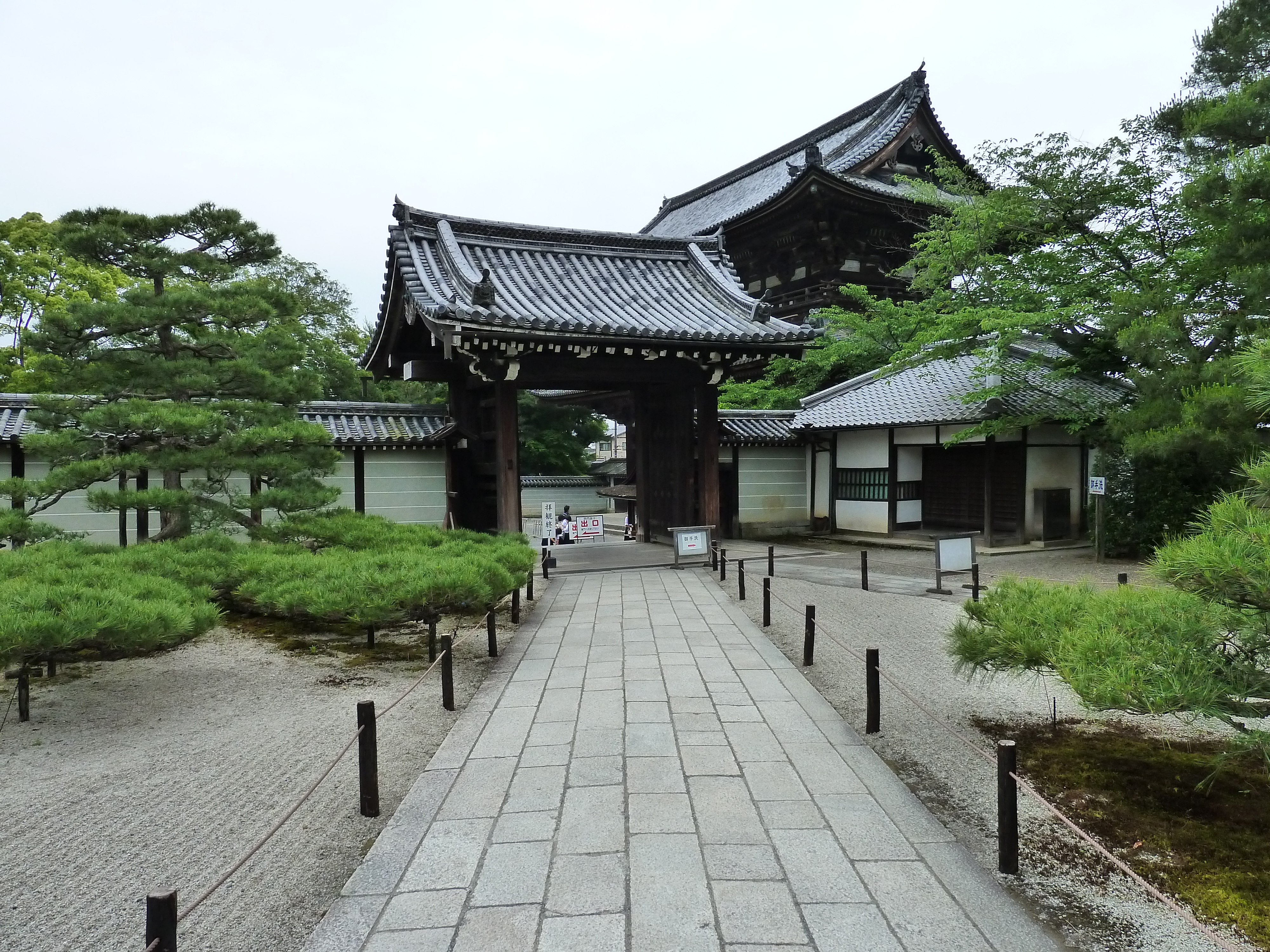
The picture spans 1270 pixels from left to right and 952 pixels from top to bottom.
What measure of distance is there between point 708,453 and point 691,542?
1736 mm

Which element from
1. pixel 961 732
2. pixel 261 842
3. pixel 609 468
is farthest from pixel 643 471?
pixel 609 468

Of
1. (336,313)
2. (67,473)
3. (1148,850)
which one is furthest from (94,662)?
(336,313)

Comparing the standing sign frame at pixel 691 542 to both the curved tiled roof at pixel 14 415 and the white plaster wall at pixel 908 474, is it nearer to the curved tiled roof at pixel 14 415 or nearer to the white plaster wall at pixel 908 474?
the white plaster wall at pixel 908 474

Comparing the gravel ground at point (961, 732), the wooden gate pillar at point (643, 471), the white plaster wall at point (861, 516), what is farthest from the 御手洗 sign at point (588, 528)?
the white plaster wall at point (861, 516)

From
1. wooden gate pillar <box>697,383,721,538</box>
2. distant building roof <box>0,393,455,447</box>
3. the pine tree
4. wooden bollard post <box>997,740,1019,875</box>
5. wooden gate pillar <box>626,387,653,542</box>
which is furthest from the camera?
wooden gate pillar <box>626,387,653,542</box>

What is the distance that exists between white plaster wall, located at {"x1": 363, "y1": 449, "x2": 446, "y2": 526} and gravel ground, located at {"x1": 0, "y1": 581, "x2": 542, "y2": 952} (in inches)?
255

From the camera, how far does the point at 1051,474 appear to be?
1548 cm

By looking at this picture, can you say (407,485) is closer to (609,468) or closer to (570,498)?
(570,498)

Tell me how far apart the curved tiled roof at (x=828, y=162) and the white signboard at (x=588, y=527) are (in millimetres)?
10612

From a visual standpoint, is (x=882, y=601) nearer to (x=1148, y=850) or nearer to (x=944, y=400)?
(x=1148, y=850)

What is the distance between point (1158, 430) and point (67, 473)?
13403mm

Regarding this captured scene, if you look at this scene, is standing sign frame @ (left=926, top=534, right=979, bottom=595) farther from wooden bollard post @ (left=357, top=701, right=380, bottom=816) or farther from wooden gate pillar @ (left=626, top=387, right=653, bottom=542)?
wooden bollard post @ (left=357, top=701, right=380, bottom=816)

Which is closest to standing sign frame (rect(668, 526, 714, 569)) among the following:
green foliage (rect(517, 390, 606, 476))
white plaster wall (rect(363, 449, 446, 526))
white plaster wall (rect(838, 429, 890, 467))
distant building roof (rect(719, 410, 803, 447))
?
white plaster wall (rect(363, 449, 446, 526))

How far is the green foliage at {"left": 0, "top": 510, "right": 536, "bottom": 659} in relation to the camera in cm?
479
